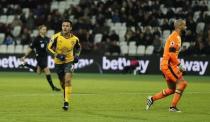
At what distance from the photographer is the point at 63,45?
1758cm

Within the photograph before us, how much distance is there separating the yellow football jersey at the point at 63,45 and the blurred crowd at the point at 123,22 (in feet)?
58.9

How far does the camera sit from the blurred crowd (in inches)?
1430

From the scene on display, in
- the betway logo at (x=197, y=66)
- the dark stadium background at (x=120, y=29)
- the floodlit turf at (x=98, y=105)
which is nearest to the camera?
the floodlit turf at (x=98, y=105)

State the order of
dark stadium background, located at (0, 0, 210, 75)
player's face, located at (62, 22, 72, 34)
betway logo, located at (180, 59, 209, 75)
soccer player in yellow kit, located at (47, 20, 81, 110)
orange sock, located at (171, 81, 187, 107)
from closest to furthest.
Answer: orange sock, located at (171, 81, 187, 107) < player's face, located at (62, 22, 72, 34) < soccer player in yellow kit, located at (47, 20, 81, 110) < betway logo, located at (180, 59, 209, 75) < dark stadium background, located at (0, 0, 210, 75)

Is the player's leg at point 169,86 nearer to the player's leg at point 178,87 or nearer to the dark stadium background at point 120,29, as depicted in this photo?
the player's leg at point 178,87

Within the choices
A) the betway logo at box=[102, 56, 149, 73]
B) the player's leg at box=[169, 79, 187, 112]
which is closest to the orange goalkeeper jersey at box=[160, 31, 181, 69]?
the player's leg at box=[169, 79, 187, 112]

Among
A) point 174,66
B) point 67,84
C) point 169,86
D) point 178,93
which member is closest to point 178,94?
point 178,93

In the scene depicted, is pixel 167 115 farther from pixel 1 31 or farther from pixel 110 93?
pixel 1 31

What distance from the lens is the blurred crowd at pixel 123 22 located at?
119 ft

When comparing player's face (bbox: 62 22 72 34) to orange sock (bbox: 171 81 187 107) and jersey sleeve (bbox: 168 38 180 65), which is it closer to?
jersey sleeve (bbox: 168 38 180 65)

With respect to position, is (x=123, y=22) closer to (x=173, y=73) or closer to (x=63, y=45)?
→ (x=63, y=45)

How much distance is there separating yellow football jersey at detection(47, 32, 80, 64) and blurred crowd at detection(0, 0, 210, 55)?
1794 cm

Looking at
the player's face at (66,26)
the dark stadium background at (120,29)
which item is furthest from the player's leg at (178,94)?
the dark stadium background at (120,29)

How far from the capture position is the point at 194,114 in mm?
15172
